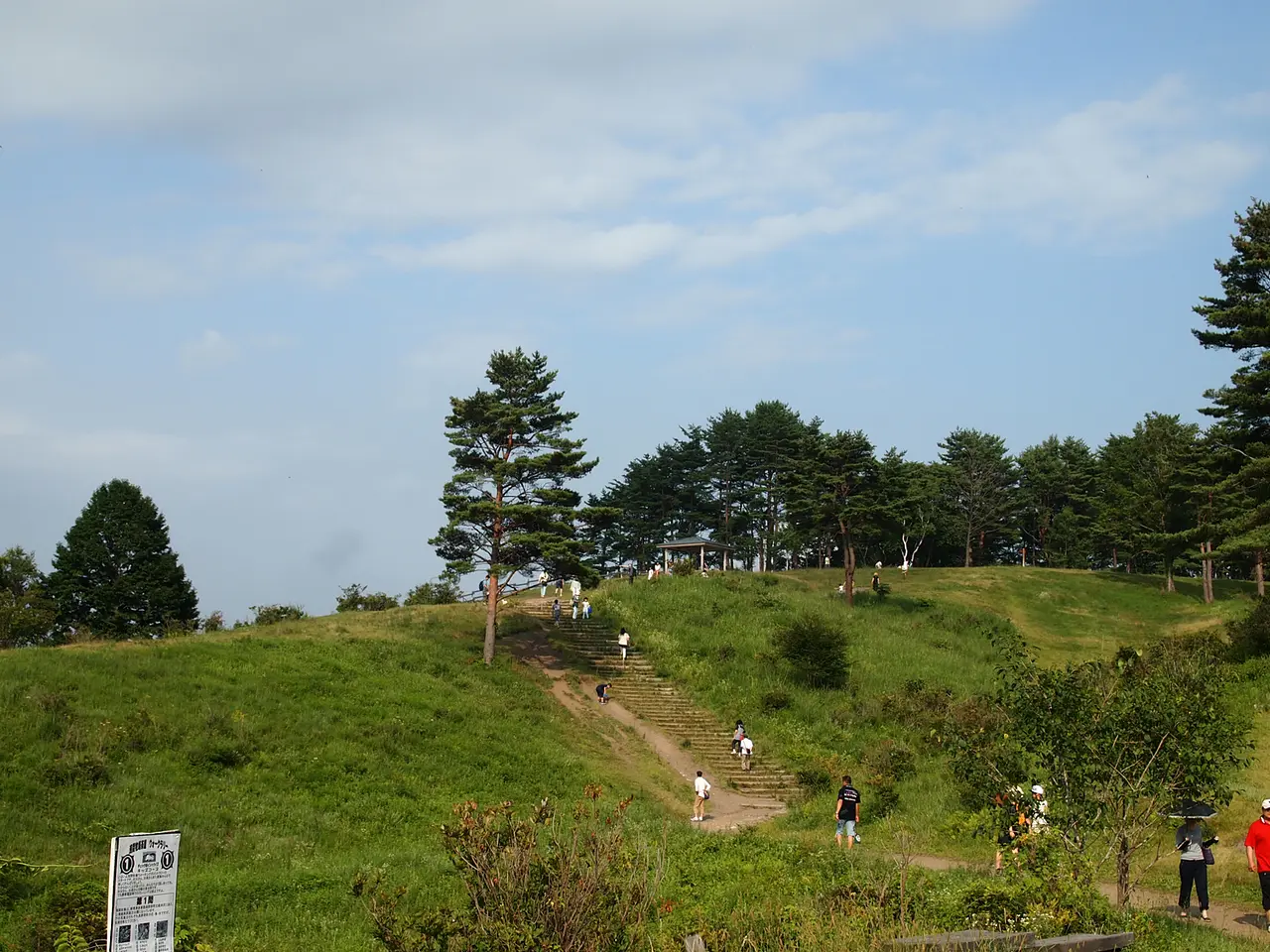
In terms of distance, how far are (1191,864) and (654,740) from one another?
74.1ft

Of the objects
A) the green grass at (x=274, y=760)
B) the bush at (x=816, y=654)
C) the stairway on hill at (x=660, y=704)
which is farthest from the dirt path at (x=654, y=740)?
the bush at (x=816, y=654)

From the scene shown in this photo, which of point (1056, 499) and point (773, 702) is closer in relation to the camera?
Answer: point (773, 702)

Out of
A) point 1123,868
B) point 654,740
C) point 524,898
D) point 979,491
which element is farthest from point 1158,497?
point 524,898

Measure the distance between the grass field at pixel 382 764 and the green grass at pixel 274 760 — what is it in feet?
0.24

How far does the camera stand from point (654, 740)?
36.1 meters

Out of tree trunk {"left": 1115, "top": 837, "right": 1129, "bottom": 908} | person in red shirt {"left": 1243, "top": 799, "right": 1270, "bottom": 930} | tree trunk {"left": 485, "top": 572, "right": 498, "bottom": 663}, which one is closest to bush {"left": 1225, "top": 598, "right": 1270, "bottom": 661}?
person in red shirt {"left": 1243, "top": 799, "right": 1270, "bottom": 930}

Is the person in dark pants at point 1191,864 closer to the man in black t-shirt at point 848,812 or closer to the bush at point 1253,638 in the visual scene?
the man in black t-shirt at point 848,812

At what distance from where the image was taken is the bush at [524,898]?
788 cm

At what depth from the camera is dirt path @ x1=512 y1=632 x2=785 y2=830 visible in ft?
93.6

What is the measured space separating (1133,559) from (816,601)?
154 feet

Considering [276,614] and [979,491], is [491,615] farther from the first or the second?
[979,491]

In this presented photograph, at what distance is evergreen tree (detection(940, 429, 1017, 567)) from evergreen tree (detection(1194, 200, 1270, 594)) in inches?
1869

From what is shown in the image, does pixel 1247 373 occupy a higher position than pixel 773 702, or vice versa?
pixel 1247 373

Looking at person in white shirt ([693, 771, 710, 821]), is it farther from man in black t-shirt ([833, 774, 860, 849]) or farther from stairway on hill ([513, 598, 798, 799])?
man in black t-shirt ([833, 774, 860, 849])
